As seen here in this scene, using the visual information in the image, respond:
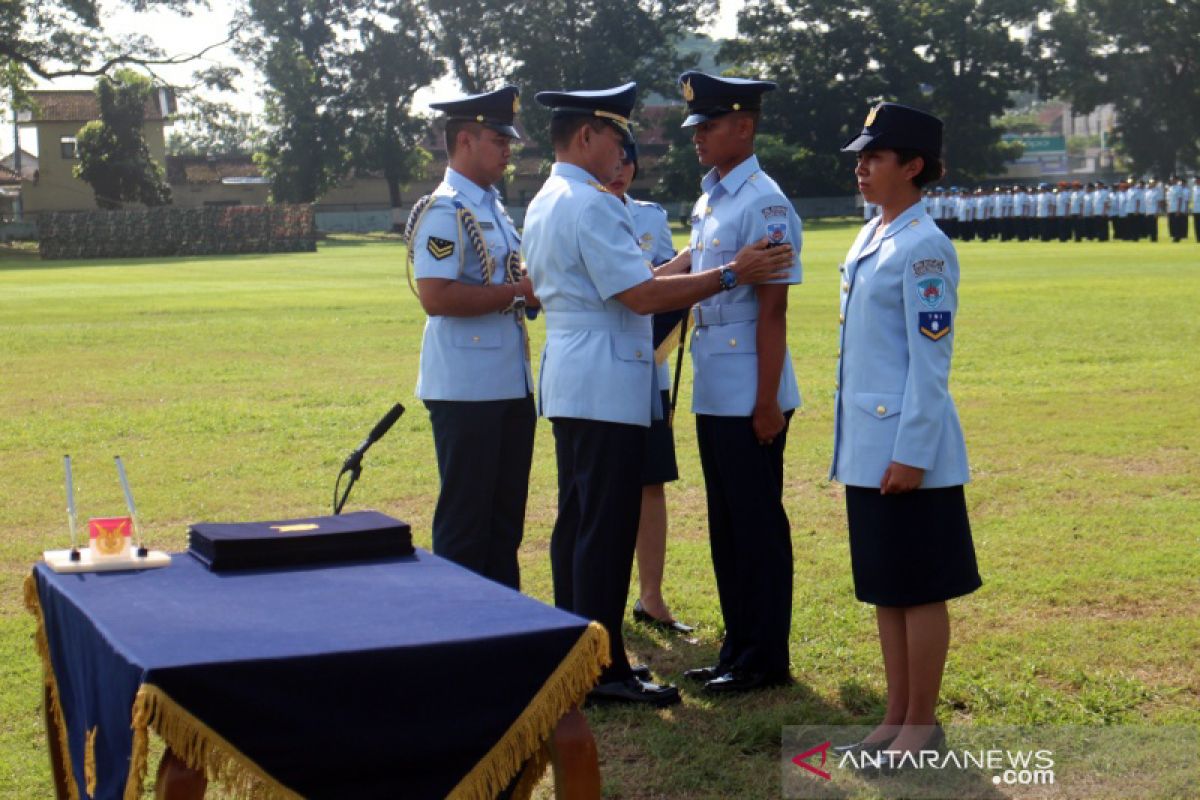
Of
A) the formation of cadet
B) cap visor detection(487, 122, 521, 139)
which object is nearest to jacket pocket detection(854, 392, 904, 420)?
cap visor detection(487, 122, 521, 139)

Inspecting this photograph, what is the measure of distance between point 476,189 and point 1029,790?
2.83 metres

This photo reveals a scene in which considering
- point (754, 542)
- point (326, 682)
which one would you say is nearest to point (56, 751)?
point (326, 682)

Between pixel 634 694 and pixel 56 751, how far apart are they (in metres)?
1.85

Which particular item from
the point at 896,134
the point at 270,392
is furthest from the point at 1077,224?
the point at 896,134

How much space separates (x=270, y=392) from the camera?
532 inches

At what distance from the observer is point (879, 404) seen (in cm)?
443

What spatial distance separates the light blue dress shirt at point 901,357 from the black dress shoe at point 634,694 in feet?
3.41

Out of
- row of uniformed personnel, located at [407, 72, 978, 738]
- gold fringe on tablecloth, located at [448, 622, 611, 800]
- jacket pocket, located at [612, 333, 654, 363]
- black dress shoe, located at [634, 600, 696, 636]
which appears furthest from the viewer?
black dress shoe, located at [634, 600, 696, 636]

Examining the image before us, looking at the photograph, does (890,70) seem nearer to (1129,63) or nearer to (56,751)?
(1129,63)

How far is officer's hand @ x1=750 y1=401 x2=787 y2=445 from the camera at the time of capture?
5.20 metres

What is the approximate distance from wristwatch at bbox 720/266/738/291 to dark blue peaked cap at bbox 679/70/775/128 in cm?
58

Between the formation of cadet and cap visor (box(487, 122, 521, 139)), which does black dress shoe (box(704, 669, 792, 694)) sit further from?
the formation of cadet

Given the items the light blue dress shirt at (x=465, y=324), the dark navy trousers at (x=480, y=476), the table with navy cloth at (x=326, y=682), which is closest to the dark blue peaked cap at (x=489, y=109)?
the light blue dress shirt at (x=465, y=324)

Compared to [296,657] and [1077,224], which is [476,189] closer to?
[296,657]
